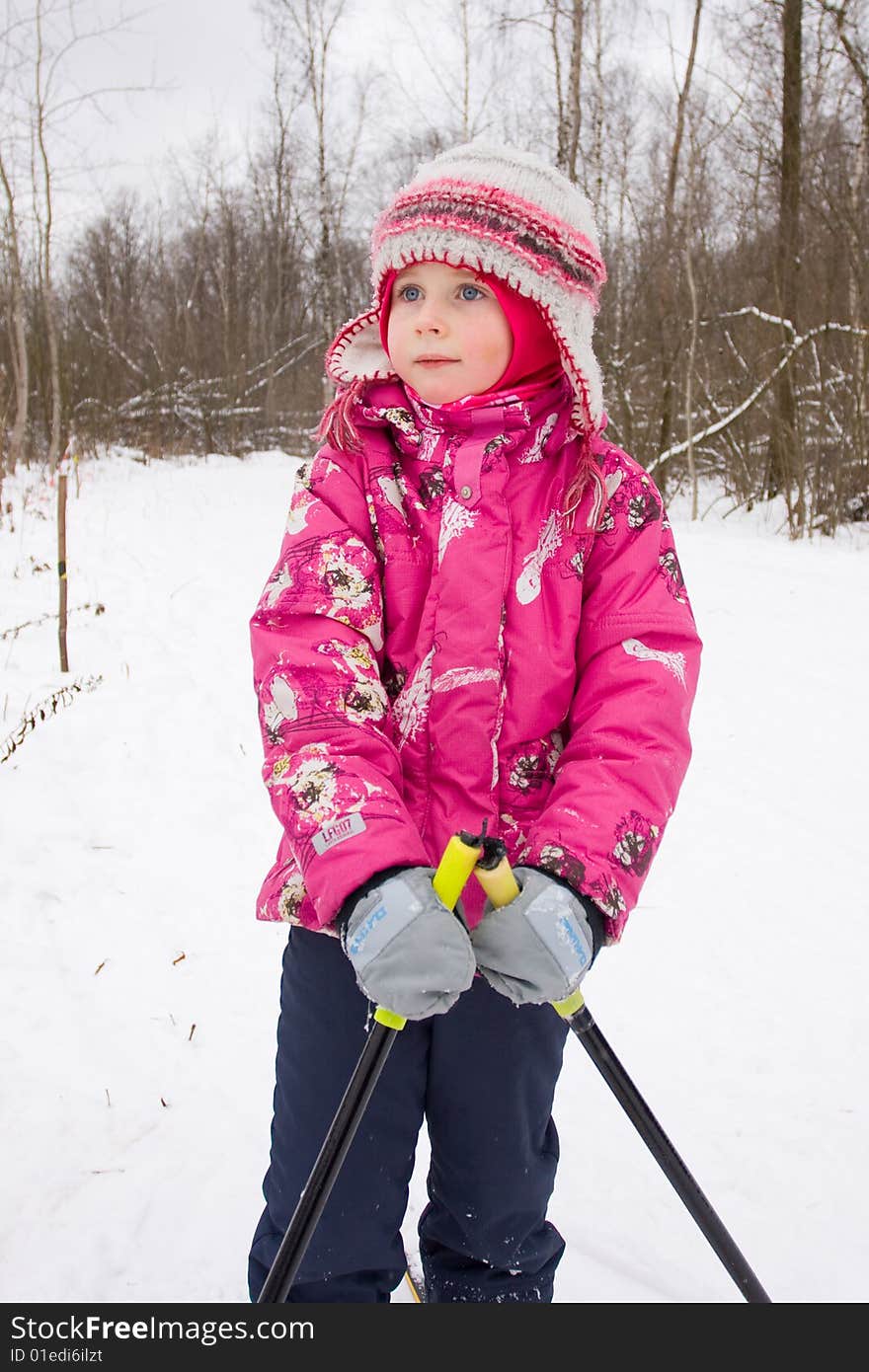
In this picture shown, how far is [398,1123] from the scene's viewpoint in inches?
51.0

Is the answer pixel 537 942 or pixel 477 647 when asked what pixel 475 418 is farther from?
pixel 537 942

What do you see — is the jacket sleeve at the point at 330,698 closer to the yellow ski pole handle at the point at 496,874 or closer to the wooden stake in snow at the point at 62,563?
the yellow ski pole handle at the point at 496,874

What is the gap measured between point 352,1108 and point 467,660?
0.57 m

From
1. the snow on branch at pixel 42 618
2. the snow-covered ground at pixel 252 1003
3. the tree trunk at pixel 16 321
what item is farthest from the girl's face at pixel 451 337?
the tree trunk at pixel 16 321

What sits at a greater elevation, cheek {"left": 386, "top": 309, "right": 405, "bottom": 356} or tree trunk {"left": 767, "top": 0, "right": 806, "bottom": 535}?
tree trunk {"left": 767, "top": 0, "right": 806, "bottom": 535}

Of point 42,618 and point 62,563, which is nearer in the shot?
point 62,563

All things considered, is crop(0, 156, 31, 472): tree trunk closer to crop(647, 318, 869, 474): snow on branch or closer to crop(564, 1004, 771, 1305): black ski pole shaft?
crop(647, 318, 869, 474): snow on branch

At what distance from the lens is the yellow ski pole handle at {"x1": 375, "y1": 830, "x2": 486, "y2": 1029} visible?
1.00m

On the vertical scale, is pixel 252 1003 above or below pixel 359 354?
below

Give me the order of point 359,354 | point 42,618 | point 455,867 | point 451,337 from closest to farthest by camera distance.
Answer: point 455,867 < point 451,337 < point 359,354 < point 42,618

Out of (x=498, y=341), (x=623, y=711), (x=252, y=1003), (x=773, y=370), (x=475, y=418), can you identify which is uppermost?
(x=773, y=370)

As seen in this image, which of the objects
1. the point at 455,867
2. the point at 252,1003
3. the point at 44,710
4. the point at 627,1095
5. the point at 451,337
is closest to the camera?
the point at 455,867

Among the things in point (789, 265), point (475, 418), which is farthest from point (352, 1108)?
point (789, 265)

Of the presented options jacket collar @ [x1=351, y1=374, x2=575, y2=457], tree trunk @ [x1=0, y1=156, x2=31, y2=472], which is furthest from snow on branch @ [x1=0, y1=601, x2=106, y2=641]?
tree trunk @ [x1=0, y1=156, x2=31, y2=472]
